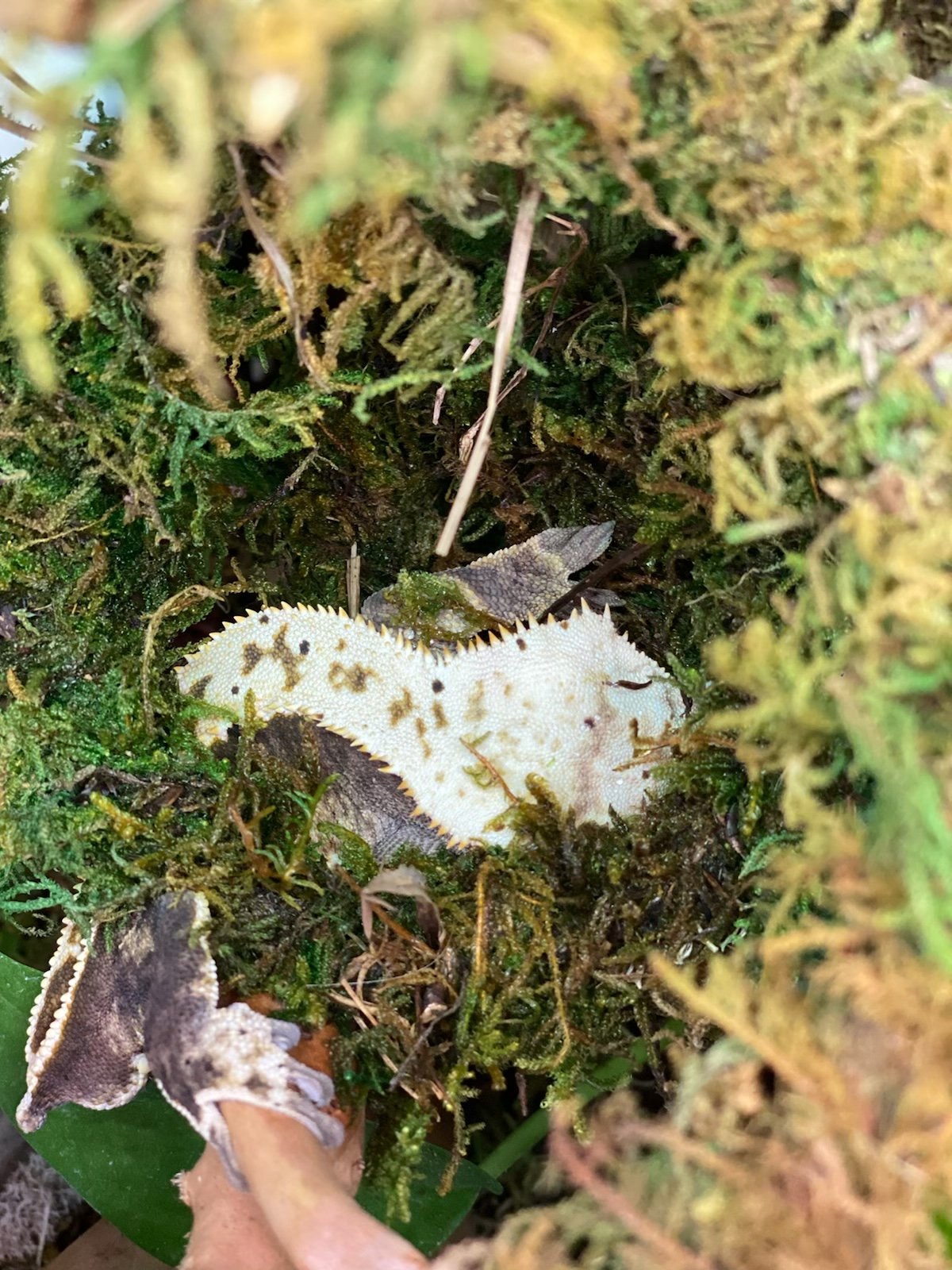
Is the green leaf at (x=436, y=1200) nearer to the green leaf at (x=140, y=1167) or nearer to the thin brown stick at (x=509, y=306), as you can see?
the green leaf at (x=140, y=1167)

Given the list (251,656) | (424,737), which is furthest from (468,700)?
(251,656)

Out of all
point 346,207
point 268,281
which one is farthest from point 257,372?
point 346,207

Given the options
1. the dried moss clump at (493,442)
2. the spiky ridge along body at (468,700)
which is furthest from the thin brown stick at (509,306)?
the spiky ridge along body at (468,700)

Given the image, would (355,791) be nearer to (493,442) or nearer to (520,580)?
(520,580)

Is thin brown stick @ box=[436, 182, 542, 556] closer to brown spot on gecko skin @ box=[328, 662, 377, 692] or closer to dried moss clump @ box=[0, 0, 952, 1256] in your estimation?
dried moss clump @ box=[0, 0, 952, 1256]

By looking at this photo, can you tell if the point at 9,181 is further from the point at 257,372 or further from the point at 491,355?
the point at 491,355

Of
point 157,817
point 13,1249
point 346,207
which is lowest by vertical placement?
point 13,1249

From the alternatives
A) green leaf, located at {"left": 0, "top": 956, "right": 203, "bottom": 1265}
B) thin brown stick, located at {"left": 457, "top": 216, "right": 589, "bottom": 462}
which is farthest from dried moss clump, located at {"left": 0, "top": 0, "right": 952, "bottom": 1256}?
green leaf, located at {"left": 0, "top": 956, "right": 203, "bottom": 1265}
